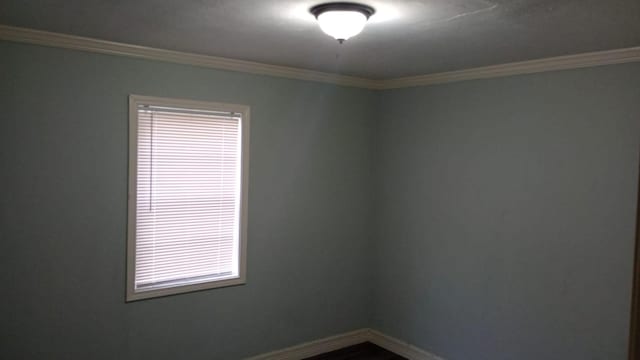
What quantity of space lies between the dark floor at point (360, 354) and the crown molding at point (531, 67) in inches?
94.2

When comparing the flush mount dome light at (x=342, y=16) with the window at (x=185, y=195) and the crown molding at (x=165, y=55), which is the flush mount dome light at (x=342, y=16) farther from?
the window at (x=185, y=195)

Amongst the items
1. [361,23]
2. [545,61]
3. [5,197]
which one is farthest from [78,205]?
[545,61]

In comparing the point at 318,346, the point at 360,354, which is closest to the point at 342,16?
the point at 318,346

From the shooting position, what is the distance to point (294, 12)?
2504 millimetres

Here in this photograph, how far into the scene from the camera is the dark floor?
15.1 feet

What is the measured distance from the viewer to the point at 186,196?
3834mm

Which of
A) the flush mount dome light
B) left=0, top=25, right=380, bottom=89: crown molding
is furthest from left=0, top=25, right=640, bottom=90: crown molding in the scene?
the flush mount dome light

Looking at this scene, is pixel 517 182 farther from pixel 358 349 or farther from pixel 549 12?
pixel 358 349

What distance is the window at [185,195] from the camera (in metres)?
3.61

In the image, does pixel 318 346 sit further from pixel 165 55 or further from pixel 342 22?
pixel 342 22

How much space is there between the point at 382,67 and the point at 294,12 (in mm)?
1639

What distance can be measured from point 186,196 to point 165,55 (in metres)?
1.01

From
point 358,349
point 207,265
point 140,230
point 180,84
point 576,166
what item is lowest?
point 358,349

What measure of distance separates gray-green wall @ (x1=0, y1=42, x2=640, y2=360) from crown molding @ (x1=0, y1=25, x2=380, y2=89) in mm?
65
